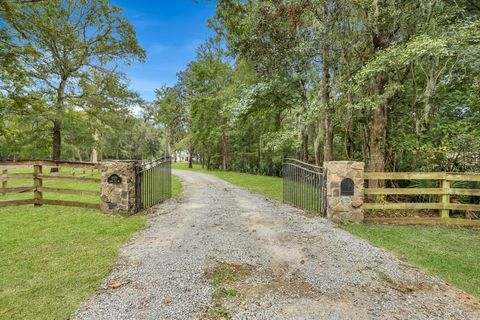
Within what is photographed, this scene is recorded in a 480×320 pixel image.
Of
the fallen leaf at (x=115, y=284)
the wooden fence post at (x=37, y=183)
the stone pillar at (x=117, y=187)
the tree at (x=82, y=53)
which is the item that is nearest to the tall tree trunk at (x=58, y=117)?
the tree at (x=82, y=53)

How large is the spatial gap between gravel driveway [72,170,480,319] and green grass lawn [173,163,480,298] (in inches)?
10.2

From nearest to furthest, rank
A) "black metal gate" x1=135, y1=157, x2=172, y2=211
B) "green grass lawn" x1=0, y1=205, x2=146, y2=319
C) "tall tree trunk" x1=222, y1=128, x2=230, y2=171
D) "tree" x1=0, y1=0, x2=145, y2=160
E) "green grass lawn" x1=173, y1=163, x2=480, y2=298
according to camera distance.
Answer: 1. "green grass lawn" x1=0, y1=205, x2=146, y2=319
2. "green grass lawn" x1=173, y1=163, x2=480, y2=298
3. "black metal gate" x1=135, y1=157, x2=172, y2=211
4. "tree" x1=0, y1=0, x2=145, y2=160
5. "tall tree trunk" x1=222, y1=128, x2=230, y2=171

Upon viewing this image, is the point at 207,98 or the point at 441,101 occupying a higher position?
the point at 207,98

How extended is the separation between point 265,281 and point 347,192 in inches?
127

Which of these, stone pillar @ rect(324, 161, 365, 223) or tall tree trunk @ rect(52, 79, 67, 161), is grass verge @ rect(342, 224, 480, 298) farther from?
tall tree trunk @ rect(52, 79, 67, 161)

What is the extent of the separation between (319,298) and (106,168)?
5147 millimetres

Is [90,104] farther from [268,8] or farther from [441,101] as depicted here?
[441,101]

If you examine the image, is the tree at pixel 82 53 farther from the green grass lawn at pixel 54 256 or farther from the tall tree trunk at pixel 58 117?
the green grass lawn at pixel 54 256

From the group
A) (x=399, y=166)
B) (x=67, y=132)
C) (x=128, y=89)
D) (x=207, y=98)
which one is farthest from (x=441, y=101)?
(x=67, y=132)

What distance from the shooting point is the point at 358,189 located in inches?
206

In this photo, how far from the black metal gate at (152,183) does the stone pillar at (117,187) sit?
262mm

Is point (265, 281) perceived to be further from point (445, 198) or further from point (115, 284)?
point (445, 198)

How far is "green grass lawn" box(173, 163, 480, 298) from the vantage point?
3.02 m

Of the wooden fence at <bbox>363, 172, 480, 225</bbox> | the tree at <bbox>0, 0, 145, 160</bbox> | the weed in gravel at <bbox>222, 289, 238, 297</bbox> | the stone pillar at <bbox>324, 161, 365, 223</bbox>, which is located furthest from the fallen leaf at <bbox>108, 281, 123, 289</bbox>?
the tree at <bbox>0, 0, 145, 160</bbox>
